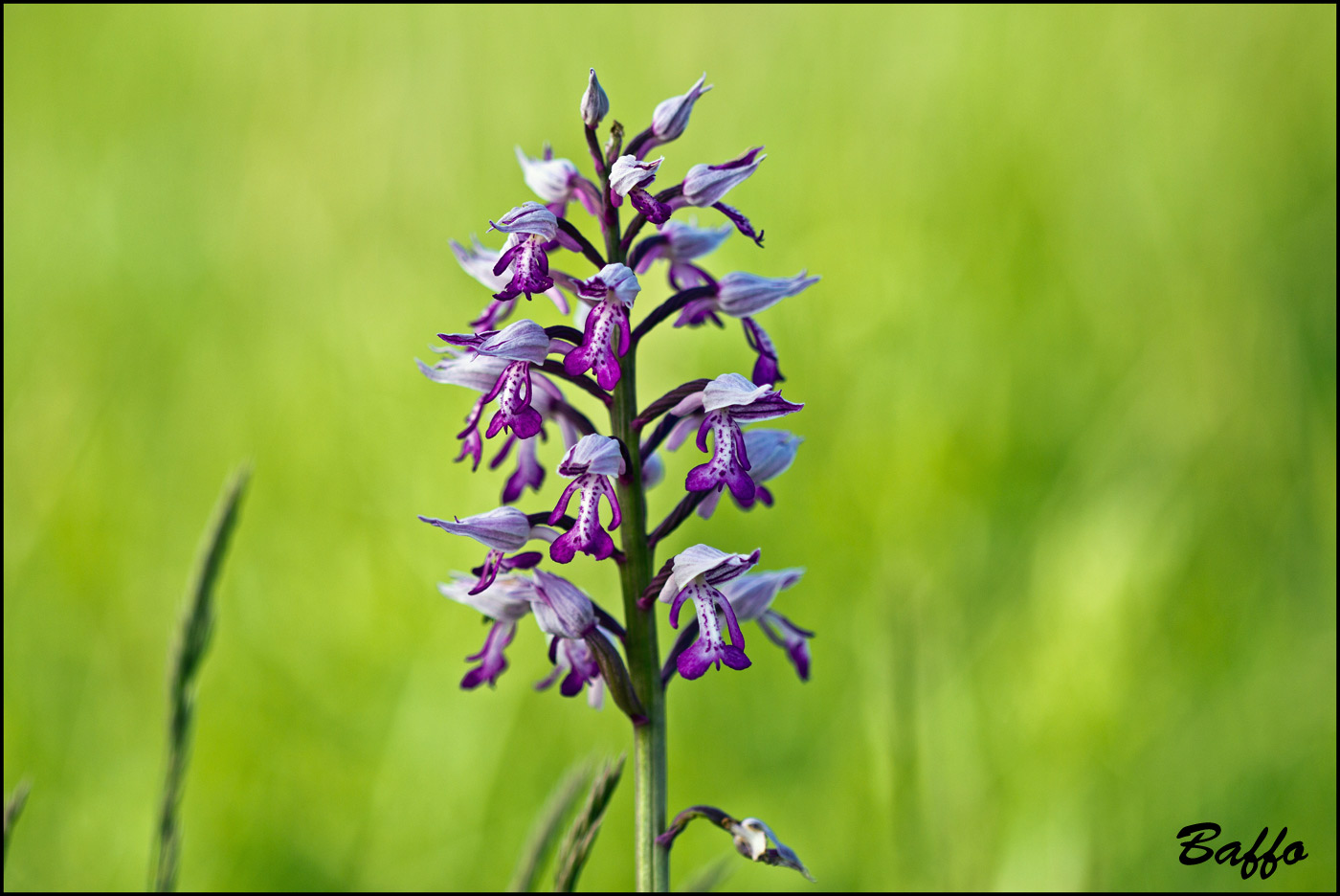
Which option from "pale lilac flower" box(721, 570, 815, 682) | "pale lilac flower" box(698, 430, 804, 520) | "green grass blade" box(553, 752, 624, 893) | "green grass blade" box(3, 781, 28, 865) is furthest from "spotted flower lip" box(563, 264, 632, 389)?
"green grass blade" box(3, 781, 28, 865)

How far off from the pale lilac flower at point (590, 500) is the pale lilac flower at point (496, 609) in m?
0.29

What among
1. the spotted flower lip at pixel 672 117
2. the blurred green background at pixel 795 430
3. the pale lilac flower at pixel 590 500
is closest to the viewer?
the pale lilac flower at pixel 590 500

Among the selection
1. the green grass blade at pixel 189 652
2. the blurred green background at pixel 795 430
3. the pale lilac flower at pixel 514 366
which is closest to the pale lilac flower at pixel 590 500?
the pale lilac flower at pixel 514 366

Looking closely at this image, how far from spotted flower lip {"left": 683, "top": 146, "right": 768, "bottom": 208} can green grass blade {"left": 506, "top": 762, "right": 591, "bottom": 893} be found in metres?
1.19

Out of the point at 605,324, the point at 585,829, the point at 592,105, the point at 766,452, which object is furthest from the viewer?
the point at 766,452

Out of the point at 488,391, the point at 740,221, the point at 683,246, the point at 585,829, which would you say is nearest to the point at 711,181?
the point at 740,221

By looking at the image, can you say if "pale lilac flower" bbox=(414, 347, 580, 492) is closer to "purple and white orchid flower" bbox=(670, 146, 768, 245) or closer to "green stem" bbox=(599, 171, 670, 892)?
"green stem" bbox=(599, 171, 670, 892)

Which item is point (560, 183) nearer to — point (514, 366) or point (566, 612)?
point (514, 366)

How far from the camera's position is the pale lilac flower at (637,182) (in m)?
1.92

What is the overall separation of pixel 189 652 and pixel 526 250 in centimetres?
118

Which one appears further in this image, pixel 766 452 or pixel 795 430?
pixel 795 430

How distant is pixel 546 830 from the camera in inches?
87.9

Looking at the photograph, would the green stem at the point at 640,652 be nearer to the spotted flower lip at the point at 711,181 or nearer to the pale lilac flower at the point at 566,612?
the pale lilac flower at the point at 566,612

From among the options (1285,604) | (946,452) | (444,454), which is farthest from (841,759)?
(444,454)
